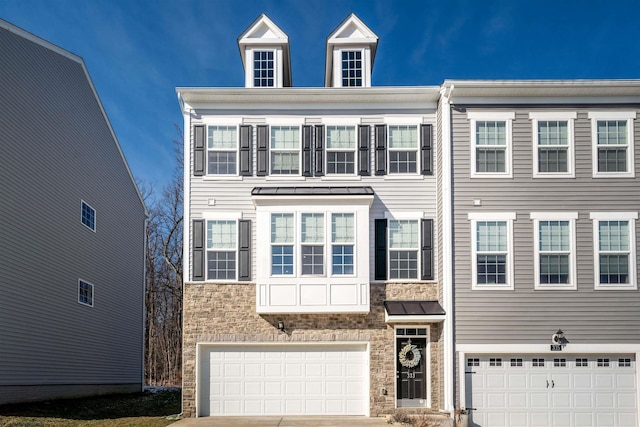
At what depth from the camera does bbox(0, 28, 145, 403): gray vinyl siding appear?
47.8 ft

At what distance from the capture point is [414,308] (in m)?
13.9

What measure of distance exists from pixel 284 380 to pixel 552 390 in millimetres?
6379

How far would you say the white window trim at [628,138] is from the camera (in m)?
14.0

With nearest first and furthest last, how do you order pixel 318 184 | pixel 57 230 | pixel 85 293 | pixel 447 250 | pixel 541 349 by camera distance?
pixel 541 349 → pixel 447 250 → pixel 318 184 → pixel 57 230 → pixel 85 293

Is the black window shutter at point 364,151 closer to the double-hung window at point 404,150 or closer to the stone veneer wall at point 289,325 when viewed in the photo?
the double-hung window at point 404,150

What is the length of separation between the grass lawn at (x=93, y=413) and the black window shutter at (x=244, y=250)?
3794mm

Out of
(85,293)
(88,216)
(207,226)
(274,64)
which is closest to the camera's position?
(207,226)

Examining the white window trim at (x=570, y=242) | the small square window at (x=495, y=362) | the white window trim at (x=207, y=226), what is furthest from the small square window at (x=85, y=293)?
the white window trim at (x=570, y=242)

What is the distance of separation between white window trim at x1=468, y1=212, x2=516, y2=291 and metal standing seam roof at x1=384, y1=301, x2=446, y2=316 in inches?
40.2

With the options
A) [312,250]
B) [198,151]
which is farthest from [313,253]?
[198,151]

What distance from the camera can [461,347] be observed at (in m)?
13.5

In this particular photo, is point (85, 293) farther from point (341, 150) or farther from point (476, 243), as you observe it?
point (476, 243)

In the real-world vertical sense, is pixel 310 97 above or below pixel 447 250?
above

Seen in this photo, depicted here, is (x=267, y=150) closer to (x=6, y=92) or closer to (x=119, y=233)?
(x=6, y=92)
